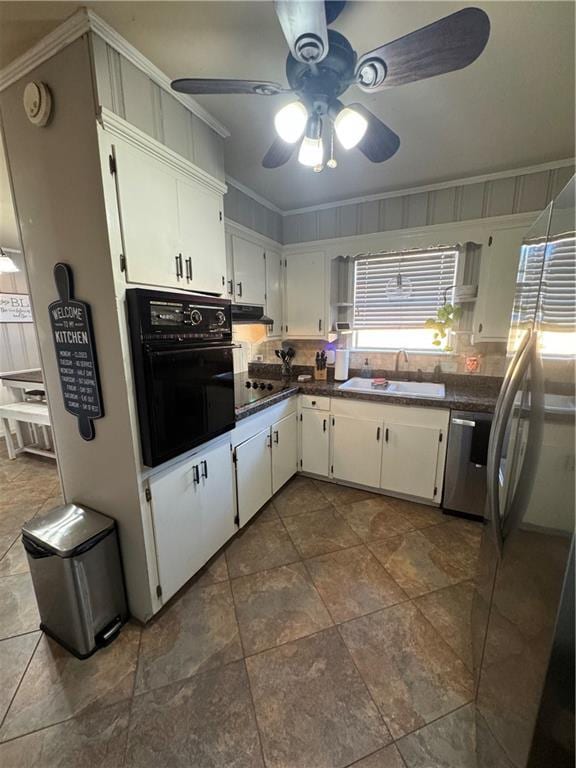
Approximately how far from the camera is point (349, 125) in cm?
118

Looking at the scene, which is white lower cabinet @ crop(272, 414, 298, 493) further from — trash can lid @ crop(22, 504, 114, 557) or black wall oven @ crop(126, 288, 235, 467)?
trash can lid @ crop(22, 504, 114, 557)

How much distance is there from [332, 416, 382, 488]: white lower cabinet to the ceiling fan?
1858mm

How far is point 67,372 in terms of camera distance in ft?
4.90

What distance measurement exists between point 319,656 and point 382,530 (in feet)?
3.39

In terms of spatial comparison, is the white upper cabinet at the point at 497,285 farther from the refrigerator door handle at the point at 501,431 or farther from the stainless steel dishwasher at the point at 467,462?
the refrigerator door handle at the point at 501,431

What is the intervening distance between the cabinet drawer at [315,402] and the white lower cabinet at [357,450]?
0.13 metres

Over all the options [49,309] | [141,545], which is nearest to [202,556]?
[141,545]

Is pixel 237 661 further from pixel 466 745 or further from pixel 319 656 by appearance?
pixel 466 745

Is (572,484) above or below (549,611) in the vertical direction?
above

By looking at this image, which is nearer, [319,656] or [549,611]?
[549,611]

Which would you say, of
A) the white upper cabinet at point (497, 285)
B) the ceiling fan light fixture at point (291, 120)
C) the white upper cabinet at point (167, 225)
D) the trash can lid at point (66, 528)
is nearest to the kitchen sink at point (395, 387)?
the white upper cabinet at point (497, 285)

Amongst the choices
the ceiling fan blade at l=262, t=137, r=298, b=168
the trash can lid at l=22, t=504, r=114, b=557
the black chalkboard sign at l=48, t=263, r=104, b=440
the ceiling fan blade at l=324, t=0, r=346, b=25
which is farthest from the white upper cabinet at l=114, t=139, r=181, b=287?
the trash can lid at l=22, t=504, r=114, b=557

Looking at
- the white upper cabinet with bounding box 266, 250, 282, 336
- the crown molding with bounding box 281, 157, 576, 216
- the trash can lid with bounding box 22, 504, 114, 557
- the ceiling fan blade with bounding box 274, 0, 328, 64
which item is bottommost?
the trash can lid with bounding box 22, 504, 114, 557

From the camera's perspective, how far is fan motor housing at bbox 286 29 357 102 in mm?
1084
